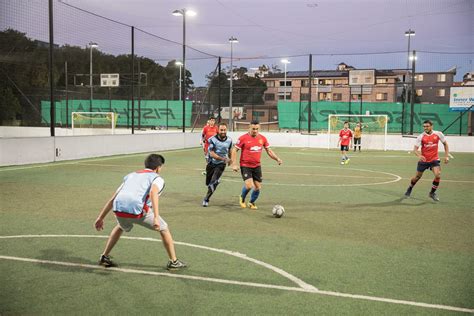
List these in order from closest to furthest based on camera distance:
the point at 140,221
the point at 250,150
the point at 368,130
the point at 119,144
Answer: the point at 140,221 < the point at 250,150 < the point at 119,144 < the point at 368,130

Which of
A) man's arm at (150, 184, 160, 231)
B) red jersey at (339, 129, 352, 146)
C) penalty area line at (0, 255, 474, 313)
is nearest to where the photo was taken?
penalty area line at (0, 255, 474, 313)

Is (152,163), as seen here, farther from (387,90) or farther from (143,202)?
(387,90)

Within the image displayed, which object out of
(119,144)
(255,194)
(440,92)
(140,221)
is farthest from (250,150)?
(440,92)

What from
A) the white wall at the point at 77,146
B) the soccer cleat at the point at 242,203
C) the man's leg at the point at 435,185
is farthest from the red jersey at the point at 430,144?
the white wall at the point at 77,146

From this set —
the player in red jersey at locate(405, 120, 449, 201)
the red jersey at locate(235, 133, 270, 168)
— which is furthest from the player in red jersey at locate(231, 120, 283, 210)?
the player in red jersey at locate(405, 120, 449, 201)

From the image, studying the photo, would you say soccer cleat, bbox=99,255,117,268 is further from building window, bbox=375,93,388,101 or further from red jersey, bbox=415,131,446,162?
building window, bbox=375,93,388,101

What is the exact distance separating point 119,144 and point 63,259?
1770 centimetres

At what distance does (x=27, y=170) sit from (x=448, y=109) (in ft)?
98.5

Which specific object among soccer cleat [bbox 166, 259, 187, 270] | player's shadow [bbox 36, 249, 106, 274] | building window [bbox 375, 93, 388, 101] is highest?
building window [bbox 375, 93, 388, 101]

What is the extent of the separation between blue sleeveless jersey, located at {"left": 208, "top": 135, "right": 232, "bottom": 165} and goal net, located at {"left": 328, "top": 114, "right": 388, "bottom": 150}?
22.0 meters

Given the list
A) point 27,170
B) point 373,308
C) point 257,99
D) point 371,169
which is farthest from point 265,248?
point 257,99

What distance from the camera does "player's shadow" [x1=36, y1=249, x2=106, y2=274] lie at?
6113 millimetres

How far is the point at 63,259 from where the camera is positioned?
257 inches

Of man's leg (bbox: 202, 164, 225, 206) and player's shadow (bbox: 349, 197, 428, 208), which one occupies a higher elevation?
man's leg (bbox: 202, 164, 225, 206)
